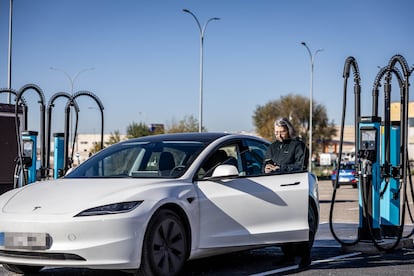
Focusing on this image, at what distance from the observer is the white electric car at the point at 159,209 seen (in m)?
6.48

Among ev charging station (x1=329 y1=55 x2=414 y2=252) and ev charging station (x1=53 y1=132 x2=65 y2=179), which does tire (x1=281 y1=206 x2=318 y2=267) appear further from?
ev charging station (x1=53 y1=132 x2=65 y2=179)

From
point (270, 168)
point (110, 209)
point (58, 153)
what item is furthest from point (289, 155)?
point (58, 153)

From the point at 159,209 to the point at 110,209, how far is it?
1.64ft

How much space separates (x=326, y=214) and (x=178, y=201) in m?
12.4

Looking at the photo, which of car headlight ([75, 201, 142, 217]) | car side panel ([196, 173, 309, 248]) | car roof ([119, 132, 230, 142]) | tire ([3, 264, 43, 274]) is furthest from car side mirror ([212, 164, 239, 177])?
tire ([3, 264, 43, 274])

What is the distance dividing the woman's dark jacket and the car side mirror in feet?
4.03

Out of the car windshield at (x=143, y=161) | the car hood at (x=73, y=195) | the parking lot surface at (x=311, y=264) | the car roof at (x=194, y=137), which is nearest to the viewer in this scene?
the car hood at (x=73, y=195)

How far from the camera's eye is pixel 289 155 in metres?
8.93

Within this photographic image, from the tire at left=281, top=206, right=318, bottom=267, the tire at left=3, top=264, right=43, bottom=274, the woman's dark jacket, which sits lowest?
the tire at left=3, top=264, right=43, bottom=274

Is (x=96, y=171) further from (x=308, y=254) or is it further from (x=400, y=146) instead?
(x=400, y=146)

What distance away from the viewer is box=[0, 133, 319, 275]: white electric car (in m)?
6.48

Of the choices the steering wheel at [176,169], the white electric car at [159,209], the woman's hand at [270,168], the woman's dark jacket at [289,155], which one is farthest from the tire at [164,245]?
the woman's dark jacket at [289,155]

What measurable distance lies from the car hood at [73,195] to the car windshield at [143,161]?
1.28ft

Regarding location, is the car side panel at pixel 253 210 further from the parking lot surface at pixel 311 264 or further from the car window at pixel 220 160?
the parking lot surface at pixel 311 264
